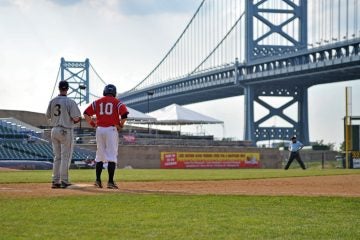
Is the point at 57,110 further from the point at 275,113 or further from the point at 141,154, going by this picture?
the point at 275,113

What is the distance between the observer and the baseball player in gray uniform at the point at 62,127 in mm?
9656

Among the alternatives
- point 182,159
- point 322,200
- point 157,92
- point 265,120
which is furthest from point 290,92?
point 322,200

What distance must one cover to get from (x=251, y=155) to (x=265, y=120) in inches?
894

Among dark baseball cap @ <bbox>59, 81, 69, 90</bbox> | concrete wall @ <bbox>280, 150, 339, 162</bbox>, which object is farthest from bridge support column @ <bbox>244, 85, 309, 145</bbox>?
dark baseball cap @ <bbox>59, 81, 69, 90</bbox>

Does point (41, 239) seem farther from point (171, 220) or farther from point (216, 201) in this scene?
point (216, 201)

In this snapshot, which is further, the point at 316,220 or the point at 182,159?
the point at 182,159

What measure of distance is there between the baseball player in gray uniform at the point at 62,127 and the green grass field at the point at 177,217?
1849mm

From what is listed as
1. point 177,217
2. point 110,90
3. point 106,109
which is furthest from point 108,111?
point 177,217

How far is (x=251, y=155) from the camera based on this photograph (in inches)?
1634

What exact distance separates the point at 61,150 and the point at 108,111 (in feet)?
2.52

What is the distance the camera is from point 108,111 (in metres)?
9.59

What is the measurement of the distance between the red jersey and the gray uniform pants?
39 cm

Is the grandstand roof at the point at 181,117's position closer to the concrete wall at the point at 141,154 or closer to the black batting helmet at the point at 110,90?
the concrete wall at the point at 141,154

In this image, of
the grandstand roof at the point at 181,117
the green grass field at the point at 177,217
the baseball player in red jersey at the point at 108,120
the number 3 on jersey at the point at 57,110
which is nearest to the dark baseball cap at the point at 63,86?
the number 3 on jersey at the point at 57,110
